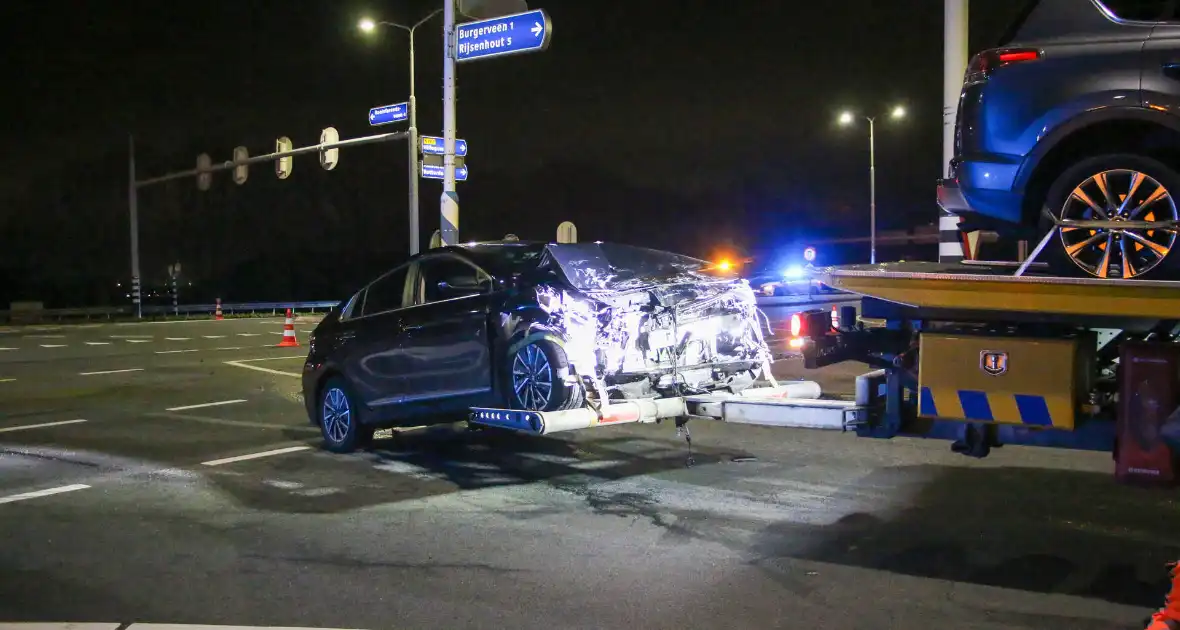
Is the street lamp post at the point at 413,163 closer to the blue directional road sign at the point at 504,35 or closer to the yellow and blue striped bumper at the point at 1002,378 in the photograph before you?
the blue directional road sign at the point at 504,35

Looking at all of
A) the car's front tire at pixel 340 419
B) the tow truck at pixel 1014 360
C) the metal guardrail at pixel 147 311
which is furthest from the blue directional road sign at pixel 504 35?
the metal guardrail at pixel 147 311

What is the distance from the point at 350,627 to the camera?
191 inches

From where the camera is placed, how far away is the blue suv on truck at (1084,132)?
511 cm

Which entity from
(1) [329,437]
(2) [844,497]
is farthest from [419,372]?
(2) [844,497]

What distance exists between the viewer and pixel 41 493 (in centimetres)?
791

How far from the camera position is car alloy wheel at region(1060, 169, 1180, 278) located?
514 cm

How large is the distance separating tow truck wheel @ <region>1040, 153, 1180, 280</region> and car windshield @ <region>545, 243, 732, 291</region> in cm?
324

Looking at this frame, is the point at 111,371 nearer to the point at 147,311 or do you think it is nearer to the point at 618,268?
the point at 618,268

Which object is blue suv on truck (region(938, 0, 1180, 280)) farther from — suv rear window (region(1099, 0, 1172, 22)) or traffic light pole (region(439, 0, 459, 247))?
traffic light pole (region(439, 0, 459, 247))

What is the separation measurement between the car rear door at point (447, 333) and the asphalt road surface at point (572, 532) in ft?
2.49

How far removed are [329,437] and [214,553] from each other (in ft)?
11.3

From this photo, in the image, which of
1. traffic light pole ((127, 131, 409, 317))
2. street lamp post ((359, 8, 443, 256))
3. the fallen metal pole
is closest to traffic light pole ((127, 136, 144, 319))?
traffic light pole ((127, 131, 409, 317))

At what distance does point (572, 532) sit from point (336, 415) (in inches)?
150

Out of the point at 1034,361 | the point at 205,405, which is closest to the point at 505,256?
the point at 1034,361
